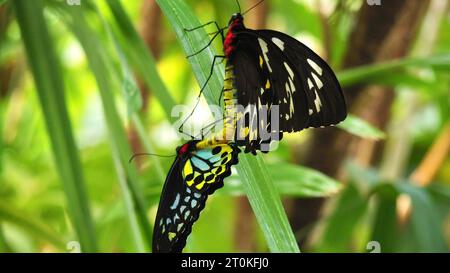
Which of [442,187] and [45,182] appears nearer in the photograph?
[442,187]

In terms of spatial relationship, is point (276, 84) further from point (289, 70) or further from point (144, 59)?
point (144, 59)

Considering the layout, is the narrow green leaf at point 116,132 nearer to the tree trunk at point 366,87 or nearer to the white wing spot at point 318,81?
the white wing spot at point 318,81

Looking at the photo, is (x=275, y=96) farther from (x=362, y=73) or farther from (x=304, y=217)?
(x=304, y=217)

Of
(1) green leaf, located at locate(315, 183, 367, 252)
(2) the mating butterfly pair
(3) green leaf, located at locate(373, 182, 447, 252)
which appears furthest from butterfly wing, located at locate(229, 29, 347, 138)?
(1) green leaf, located at locate(315, 183, 367, 252)

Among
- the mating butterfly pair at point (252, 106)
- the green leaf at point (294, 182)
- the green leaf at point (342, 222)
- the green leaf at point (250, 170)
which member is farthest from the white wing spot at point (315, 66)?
the green leaf at point (342, 222)

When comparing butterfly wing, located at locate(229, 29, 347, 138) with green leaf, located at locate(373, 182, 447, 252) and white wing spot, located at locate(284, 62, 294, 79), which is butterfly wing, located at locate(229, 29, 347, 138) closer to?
white wing spot, located at locate(284, 62, 294, 79)

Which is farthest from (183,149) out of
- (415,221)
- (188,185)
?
(415,221)

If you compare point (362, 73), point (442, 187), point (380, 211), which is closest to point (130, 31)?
point (362, 73)
